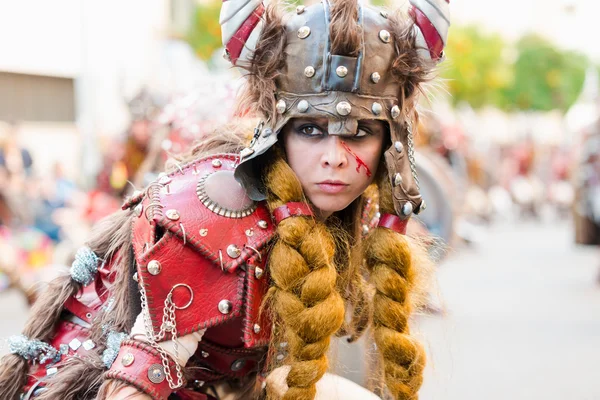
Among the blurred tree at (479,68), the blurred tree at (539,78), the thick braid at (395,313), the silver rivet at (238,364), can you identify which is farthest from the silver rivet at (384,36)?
the blurred tree at (539,78)

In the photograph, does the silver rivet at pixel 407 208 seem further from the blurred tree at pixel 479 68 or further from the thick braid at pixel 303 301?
the blurred tree at pixel 479 68

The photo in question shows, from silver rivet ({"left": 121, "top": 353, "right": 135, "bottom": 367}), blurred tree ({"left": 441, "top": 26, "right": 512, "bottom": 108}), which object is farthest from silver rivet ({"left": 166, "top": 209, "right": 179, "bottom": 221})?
blurred tree ({"left": 441, "top": 26, "right": 512, "bottom": 108})

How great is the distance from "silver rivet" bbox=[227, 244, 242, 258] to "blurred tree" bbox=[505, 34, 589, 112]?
148 ft

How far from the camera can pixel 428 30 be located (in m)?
1.99

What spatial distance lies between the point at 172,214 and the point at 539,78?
1823 inches

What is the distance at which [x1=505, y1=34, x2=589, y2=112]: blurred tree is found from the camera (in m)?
45.3

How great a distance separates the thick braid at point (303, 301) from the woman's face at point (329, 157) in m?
0.11

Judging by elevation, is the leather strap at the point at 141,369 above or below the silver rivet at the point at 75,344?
above

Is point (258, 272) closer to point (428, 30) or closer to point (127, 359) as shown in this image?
point (127, 359)

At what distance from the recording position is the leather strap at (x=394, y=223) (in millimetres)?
2061

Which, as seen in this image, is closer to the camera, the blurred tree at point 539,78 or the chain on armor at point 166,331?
the chain on armor at point 166,331

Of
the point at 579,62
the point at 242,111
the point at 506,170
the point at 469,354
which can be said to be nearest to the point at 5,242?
the point at 469,354

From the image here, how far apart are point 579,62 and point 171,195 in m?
50.3

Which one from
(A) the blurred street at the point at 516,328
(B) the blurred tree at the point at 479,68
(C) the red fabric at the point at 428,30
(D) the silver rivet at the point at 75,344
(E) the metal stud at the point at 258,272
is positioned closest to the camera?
(E) the metal stud at the point at 258,272
